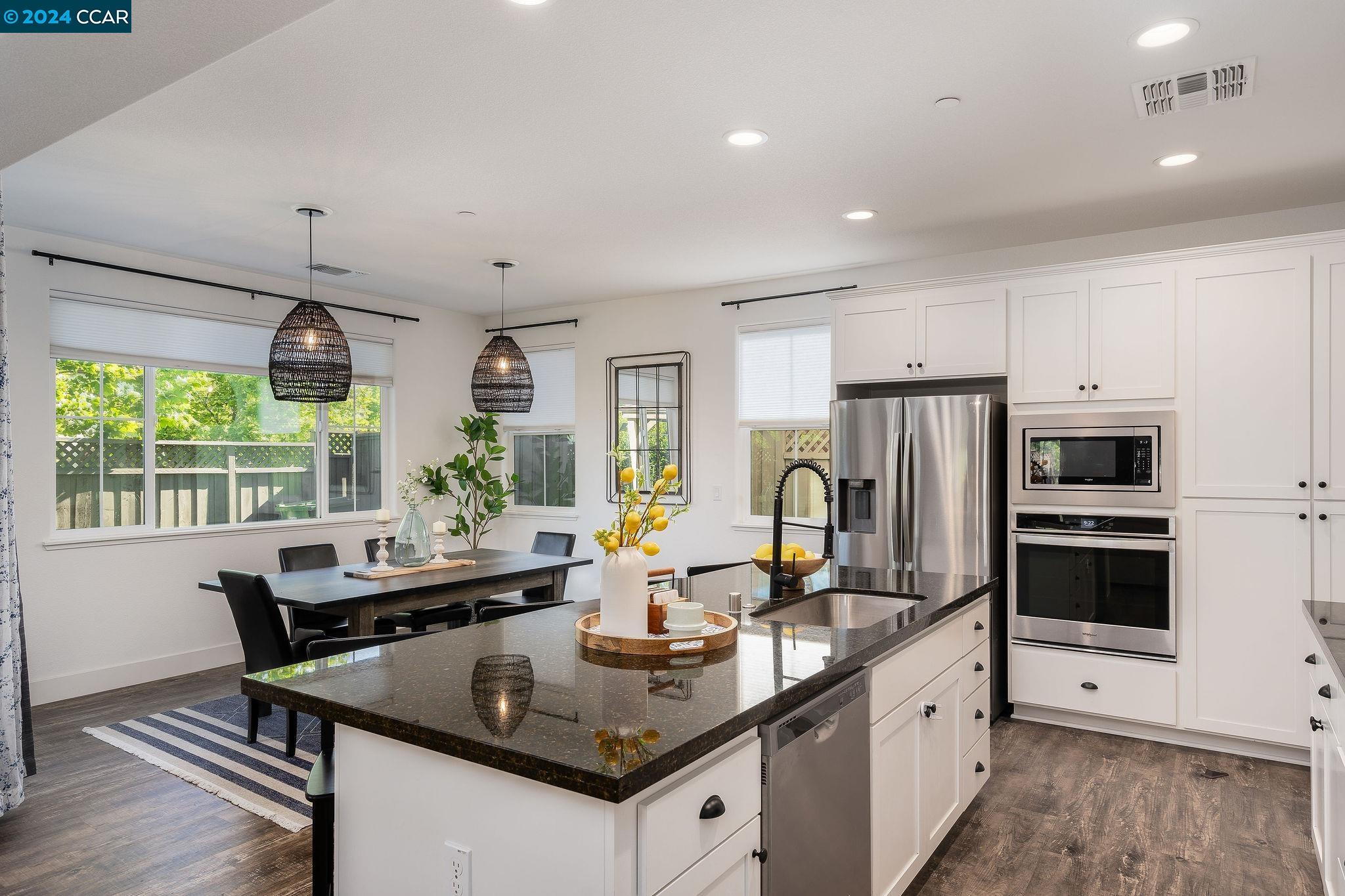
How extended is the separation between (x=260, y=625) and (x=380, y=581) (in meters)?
0.63

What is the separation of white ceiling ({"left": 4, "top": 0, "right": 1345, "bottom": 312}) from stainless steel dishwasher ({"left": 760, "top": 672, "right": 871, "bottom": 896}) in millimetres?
1877

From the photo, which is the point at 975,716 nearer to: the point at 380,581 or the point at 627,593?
the point at 627,593

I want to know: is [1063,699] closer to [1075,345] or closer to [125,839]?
[1075,345]

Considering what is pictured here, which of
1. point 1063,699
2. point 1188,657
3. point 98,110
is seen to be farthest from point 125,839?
point 1188,657

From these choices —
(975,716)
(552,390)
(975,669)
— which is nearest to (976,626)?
(975,669)

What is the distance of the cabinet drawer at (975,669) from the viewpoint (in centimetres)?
279

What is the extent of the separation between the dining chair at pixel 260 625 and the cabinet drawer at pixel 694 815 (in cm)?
246

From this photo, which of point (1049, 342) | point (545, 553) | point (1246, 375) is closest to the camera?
point (1246, 375)

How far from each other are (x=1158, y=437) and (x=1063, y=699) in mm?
1381

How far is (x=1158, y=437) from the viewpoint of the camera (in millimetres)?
3812

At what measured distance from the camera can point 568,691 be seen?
1621mm

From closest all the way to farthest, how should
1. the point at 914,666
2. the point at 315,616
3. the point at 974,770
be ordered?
the point at 914,666 → the point at 974,770 → the point at 315,616

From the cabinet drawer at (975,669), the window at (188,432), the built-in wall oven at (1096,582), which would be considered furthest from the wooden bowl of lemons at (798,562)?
the window at (188,432)

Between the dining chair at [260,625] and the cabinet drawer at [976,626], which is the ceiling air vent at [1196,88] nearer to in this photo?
the cabinet drawer at [976,626]
